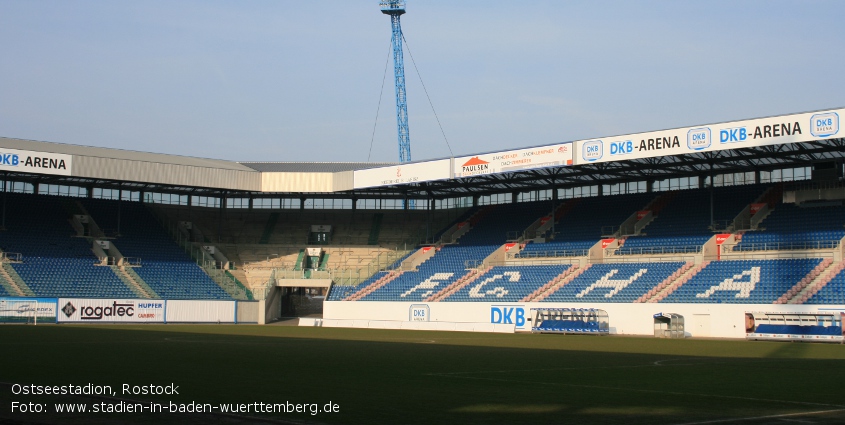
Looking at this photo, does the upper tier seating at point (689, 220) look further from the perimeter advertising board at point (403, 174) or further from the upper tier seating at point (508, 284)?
the perimeter advertising board at point (403, 174)

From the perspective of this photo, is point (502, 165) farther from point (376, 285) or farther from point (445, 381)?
point (445, 381)

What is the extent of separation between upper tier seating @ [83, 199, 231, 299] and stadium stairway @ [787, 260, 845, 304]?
4264cm

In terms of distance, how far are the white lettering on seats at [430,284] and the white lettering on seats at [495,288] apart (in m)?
3.87

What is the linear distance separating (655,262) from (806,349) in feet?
69.3

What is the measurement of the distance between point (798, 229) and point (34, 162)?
51.6 meters

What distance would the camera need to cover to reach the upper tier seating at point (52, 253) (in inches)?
2530

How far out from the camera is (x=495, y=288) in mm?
62906

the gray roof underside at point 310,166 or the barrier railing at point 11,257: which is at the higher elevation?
the gray roof underside at point 310,166

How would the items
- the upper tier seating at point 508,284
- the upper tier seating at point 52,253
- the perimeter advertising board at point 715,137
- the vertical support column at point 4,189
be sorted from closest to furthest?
1. the perimeter advertising board at point 715,137
2. the upper tier seating at point 508,284
3. the upper tier seating at point 52,253
4. the vertical support column at point 4,189

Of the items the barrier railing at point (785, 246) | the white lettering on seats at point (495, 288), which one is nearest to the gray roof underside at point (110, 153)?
the white lettering on seats at point (495, 288)

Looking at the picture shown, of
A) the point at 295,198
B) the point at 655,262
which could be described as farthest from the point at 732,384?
the point at 295,198

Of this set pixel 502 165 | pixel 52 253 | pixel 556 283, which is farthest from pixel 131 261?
pixel 556 283

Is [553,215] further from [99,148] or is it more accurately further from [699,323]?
[99,148]

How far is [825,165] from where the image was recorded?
56.7 metres
